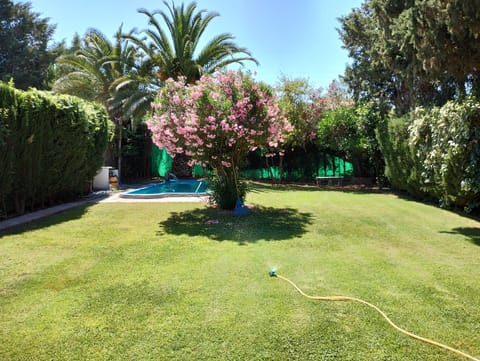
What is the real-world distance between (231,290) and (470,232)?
6458 mm

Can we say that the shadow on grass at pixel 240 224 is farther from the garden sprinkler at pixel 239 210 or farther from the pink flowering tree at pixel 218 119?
the pink flowering tree at pixel 218 119

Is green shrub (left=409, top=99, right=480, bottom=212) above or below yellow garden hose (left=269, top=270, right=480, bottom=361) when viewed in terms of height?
above

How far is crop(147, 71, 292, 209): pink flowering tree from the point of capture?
8.96m

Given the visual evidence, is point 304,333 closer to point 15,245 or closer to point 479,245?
point 479,245

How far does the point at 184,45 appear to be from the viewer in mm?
19516

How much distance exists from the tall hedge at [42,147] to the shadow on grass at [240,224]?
400 centimetres

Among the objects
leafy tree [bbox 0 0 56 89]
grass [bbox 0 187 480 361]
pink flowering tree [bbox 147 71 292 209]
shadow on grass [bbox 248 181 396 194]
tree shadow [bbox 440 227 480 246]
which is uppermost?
leafy tree [bbox 0 0 56 89]

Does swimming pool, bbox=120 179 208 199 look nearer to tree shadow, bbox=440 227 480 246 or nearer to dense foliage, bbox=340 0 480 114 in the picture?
tree shadow, bbox=440 227 480 246

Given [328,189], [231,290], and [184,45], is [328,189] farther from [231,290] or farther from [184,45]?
[231,290]

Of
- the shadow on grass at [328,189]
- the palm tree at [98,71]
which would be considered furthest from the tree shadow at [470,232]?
the palm tree at [98,71]

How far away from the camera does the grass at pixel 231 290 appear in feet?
10.2

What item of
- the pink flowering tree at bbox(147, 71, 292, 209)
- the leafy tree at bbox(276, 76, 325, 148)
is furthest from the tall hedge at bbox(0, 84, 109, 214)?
the leafy tree at bbox(276, 76, 325, 148)

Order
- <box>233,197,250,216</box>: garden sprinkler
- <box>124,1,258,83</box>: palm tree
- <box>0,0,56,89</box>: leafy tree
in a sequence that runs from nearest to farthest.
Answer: <box>233,197,250,216</box>: garden sprinkler, <box>124,1,258,83</box>: palm tree, <box>0,0,56,89</box>: leafy tree

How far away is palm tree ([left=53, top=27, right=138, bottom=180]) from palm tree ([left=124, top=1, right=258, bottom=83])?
2.55 m
